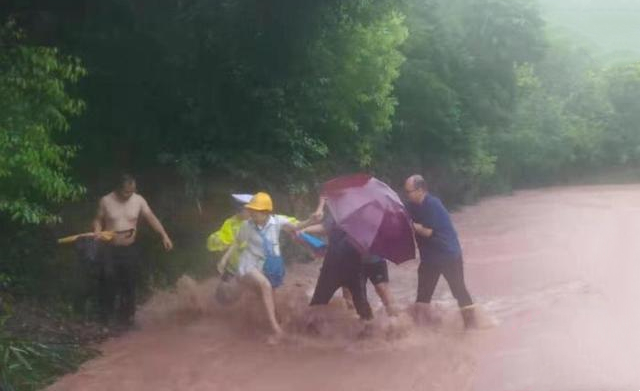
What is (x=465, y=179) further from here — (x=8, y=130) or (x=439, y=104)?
(x=8, y=130)

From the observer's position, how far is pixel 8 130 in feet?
27.6

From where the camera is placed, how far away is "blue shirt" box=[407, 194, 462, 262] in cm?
933

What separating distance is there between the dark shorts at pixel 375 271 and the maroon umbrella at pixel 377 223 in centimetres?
25

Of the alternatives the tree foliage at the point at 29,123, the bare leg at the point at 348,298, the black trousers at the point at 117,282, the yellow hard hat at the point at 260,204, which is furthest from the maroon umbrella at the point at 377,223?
the tree foliage at the point at 29,123

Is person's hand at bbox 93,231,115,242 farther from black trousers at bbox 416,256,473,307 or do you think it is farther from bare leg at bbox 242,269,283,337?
black trousers at bbox 416,256,473,307

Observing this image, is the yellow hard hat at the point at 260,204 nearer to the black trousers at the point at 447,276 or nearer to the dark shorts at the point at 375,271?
the dark shorts at the point at 375,271

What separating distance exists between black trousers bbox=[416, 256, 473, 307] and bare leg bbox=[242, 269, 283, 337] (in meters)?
1.57

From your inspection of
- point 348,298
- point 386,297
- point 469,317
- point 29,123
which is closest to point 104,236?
point 29,123

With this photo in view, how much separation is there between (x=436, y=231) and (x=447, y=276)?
0.49 meters

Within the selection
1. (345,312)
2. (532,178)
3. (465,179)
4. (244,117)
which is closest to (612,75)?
(532,178)

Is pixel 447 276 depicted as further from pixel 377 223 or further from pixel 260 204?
pixel 260 204

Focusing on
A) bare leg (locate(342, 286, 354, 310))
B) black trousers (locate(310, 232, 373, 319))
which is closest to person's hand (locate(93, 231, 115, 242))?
black trousers (locate(310, 232, 373, 319))

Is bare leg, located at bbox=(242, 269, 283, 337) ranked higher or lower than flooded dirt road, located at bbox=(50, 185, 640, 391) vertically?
higher

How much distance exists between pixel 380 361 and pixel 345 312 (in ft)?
4.69
